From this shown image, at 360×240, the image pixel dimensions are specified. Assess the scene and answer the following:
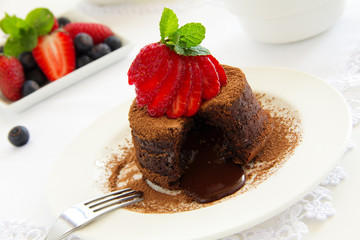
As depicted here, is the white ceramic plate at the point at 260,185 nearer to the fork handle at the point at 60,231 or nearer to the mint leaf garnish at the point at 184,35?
the fork handle at the point at 60,231

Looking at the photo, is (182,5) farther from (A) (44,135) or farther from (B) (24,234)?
(B) (24,234)

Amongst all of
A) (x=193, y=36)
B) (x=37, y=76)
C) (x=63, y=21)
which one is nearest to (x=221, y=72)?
(x=193, y=36)

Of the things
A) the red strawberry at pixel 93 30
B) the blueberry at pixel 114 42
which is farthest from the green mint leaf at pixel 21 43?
the blueberry at pixel 114 42

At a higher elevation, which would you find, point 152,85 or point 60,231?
point 152,85

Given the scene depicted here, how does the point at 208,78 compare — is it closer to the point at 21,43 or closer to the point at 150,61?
the point at 150,61

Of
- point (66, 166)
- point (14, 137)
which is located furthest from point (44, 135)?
point (66, 166)
